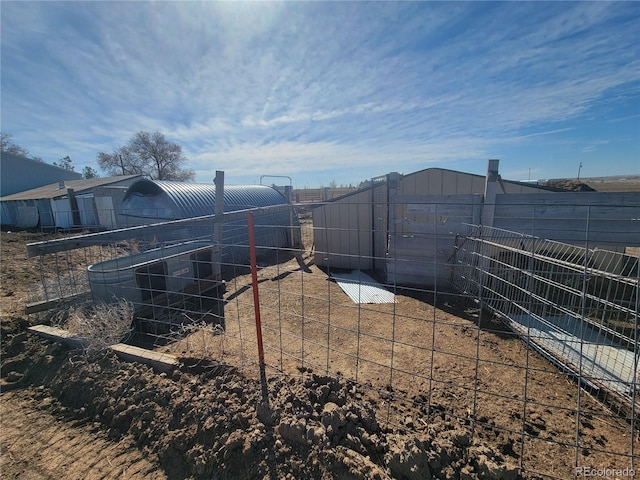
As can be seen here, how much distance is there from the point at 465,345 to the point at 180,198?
32.3 feet

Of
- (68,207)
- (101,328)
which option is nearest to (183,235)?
(101,328)

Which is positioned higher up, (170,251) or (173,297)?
(170,251)

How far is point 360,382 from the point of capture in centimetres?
300

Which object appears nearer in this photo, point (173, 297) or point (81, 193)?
→ point (173, 297)

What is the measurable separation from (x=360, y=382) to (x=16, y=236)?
20.4 metres

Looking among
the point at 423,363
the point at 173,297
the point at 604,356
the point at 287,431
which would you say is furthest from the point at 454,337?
the point at 173,297

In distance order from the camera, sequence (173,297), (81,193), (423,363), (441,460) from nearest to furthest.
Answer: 1. (441,460)
2. (423,363)
3. (173,297)
4. (81,193)

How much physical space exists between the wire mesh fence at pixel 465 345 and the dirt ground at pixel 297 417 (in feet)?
0.08

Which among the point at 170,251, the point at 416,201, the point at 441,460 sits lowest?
the point at 441,460

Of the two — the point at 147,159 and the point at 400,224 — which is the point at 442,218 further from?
the point at 147,159

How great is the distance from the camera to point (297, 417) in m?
2.35

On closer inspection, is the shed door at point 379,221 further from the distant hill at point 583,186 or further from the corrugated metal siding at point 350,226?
the distant hill at point 583,186

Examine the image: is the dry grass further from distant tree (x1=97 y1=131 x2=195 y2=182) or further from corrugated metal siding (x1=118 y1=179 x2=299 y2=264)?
distant tree (x1=97 y1=131 x2=195 y2=182)

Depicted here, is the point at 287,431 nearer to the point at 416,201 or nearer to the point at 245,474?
the point at 245,474
